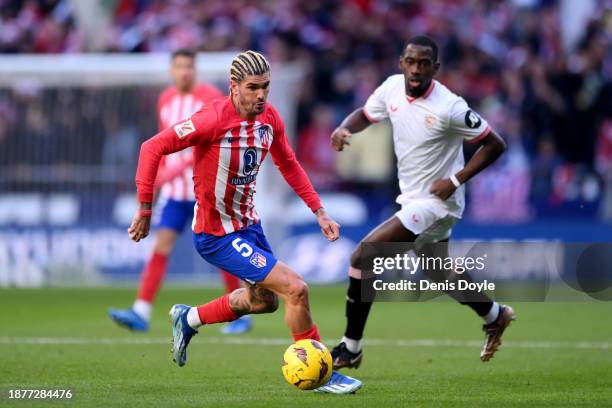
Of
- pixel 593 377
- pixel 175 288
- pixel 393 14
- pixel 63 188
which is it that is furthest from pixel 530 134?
pixel 593 377

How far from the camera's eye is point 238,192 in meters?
7.86

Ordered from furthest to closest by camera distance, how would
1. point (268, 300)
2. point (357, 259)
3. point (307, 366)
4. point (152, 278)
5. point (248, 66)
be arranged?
point (152, 278), point (357, 259), point (268, 300), point (248, 66), point (307, 366)

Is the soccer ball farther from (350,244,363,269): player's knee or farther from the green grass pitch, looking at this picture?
(350,244,363,269): player's knee

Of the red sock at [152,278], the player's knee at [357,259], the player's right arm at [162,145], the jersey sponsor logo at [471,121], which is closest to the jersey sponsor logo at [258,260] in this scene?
the player's right arm at [162,145]

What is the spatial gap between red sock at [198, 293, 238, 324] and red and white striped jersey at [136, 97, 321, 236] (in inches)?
21.1

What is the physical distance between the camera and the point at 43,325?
12.3 metres

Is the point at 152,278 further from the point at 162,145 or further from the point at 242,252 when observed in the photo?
the point at 162,145

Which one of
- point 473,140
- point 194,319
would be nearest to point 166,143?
point 194,319

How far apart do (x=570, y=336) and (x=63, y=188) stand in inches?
368

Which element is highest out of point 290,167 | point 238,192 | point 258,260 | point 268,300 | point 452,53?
point 452,53

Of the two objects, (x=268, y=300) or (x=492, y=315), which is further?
(x=492, y=315)

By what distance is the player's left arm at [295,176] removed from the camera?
25.9 ft

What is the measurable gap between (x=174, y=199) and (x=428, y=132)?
3712mm

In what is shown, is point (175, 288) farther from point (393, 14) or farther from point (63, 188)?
point (393, 14)
